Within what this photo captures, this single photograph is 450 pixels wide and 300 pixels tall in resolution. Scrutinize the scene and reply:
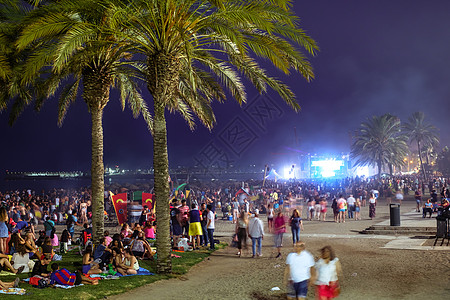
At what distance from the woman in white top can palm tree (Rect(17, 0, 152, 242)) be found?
7120 mm

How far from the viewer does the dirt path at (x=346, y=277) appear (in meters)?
9.01

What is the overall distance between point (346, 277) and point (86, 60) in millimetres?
9294

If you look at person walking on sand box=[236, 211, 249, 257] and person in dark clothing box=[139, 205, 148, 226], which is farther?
person in dark clothing box=[139, 205, 148, 226]

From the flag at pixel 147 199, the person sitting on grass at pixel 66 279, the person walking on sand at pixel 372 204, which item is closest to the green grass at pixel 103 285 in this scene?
the person sitting on grass at pixel 66 279

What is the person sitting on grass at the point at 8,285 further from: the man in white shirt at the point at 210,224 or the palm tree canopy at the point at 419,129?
the palm tree canopy at the point at 419,129

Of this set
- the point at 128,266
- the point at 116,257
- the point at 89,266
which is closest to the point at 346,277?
the point at 128,266

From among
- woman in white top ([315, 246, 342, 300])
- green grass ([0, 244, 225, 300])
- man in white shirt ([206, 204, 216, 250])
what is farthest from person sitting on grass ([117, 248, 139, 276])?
woman in white top ([315, 246, 342, 300])

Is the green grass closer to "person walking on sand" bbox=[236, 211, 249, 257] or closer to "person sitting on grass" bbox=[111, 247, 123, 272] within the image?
"person sitting on grass" bbox=[111, 247, 123, 272]

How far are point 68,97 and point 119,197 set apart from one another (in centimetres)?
680

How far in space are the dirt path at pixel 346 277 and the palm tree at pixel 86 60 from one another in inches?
174

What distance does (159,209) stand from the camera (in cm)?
1128

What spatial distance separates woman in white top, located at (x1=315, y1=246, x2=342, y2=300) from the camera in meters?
6.67

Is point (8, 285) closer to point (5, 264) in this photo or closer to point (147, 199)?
point (5, 264)

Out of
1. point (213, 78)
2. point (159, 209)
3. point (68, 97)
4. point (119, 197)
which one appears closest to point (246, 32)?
point (213, 78)
